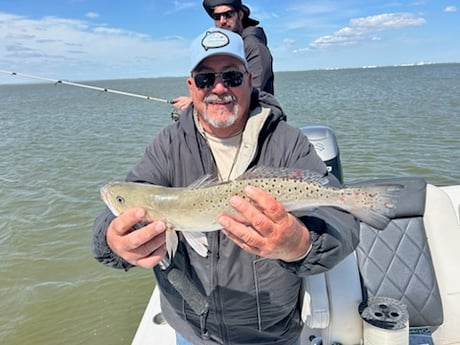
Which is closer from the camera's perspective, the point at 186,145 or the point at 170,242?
the point at 170,242

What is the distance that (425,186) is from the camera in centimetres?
371

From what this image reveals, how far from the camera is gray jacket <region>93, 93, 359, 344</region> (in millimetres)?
2443

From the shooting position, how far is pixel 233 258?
245 centimetres

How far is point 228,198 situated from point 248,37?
3117mm

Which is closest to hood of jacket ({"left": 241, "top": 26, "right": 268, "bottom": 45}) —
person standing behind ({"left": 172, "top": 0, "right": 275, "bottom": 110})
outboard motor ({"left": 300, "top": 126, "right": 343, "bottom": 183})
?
person standing behind ({"left": 172, "top": 0, "right": 275, "bottom": 110})

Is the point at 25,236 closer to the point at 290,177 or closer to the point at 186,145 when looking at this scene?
the point at 186,145

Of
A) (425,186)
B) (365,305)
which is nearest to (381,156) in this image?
(425,186)

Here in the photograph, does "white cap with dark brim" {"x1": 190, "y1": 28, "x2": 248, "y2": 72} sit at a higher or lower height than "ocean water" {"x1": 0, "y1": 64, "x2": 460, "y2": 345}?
higher

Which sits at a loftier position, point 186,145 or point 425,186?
point 186,145

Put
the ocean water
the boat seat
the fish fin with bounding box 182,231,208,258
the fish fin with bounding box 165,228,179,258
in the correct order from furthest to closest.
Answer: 1. the ocean water
2. the boat seat
3. the fish fin with bounding box 182,231,208,258
4. the fish fin with bounding box 165,228,179,258

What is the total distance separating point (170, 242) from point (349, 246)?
1.04 metres

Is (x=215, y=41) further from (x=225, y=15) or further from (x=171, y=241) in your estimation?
(x=225, y=15)

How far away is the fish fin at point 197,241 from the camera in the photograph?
2.36 m

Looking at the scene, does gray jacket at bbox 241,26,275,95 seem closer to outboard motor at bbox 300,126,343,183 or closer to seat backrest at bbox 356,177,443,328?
outboard motor at bbox 300,126,343,183
